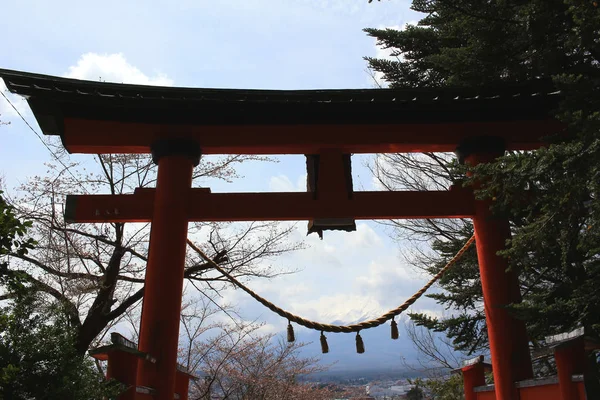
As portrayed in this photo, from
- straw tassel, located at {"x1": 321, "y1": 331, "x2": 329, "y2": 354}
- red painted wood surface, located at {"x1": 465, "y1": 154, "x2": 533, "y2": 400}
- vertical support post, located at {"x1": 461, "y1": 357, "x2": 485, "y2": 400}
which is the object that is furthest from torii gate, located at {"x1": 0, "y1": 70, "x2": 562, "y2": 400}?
straw tassel, located at {"x1": 321, "y1": 331, "x2": 329, "y2": 354}

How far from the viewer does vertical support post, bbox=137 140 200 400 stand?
381cm

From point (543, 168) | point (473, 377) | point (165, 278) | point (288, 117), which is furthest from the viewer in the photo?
point (473, 377)

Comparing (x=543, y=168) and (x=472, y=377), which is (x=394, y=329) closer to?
(x=472, y=377)

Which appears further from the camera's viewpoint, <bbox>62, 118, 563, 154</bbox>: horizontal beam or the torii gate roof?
<bbox>62, 118, 563, 154</bbox>: horizontal beam

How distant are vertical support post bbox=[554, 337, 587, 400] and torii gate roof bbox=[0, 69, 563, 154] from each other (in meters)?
2.52

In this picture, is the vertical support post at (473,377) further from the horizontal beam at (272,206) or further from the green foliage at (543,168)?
the horizontal beam at (272,206)

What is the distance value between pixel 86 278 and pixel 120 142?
3.70 metres

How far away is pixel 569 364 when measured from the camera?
2.77m

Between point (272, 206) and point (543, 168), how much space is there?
7.86 feet

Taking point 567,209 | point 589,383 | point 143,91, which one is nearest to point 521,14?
point 567,209

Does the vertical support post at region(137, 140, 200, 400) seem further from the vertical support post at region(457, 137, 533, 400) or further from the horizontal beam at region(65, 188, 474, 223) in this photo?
the vertical support post at region(457, 137, 533, 400)

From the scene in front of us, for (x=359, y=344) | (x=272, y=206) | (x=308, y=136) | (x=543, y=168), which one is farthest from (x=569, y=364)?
(x=308, y=136)

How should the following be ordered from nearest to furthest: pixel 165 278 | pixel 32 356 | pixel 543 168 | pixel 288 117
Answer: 1. pixel 32 356
2. pixel 543 168
3. pixel 165 278
4. pixel 288 117

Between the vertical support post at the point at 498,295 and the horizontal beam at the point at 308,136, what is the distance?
207mm
